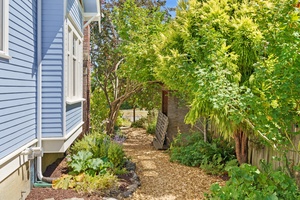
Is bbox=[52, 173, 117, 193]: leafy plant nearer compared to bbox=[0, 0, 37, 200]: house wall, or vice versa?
bbox=[0, 0, 37, 200]: house wall

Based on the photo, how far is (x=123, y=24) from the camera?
467 inches

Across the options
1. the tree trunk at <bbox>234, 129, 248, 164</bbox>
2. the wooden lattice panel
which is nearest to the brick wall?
the wooden lattice panel

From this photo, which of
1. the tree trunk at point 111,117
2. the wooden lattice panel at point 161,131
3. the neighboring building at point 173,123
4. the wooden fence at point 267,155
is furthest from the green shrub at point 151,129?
the wooden fence at point 267,155

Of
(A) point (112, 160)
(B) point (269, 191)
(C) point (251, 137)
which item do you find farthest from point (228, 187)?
(A) point (112, 160)

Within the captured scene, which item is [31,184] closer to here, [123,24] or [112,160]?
[112,160]

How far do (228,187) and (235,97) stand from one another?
142 cm

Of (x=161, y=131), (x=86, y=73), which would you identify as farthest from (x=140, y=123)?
(x=86, y=73)

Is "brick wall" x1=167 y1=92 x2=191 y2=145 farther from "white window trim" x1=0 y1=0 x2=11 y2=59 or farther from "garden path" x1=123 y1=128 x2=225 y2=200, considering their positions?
"white window trim" x1=0 y1=0 x2=11 y2=59

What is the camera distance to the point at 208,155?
320 inches

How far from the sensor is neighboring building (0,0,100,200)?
4.05 meters

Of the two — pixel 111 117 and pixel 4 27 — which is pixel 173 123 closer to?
pixel 111 117

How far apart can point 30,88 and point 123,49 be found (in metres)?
6.37

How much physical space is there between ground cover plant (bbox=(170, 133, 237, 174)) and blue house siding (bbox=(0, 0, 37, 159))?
15.0 feet

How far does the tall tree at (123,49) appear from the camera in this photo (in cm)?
1060
